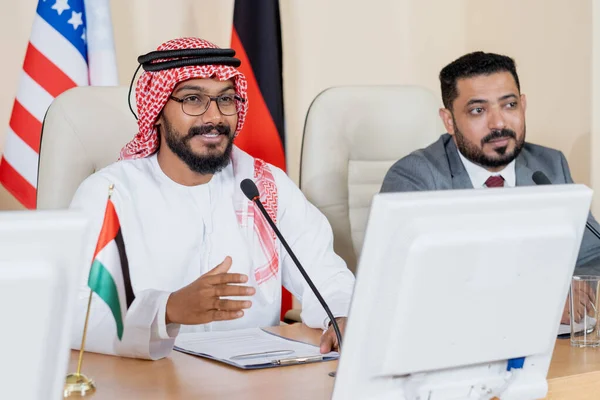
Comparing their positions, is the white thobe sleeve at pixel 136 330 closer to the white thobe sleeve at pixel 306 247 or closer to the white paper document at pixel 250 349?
the white paper document at pixel 250 349


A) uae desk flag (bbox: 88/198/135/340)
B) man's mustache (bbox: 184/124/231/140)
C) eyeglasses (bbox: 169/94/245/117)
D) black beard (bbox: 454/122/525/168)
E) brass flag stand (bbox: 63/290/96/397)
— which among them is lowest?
brass flag stand (bbox: 63/290/96/397)

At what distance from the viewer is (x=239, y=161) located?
276 cm

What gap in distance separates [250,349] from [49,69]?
1828 mm

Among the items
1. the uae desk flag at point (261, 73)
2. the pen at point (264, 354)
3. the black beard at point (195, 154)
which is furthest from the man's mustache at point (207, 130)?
the pen at point (264, 354)

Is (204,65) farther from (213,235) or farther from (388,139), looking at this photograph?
(388,139)

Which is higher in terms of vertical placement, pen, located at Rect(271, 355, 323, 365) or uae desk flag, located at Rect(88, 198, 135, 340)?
uae desk flag, located at Rect(88, 198, 135, 340)

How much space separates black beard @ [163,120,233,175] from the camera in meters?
2.62

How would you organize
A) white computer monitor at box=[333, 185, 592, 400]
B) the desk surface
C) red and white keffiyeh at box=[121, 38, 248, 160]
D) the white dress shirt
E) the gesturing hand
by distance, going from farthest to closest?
red and white keffiyeh at box=[121, 38, 248, 160]
the white dress shirt
the gesturing hand
the desk surface
white computer monitor at box=[333, 185, 592, 400]

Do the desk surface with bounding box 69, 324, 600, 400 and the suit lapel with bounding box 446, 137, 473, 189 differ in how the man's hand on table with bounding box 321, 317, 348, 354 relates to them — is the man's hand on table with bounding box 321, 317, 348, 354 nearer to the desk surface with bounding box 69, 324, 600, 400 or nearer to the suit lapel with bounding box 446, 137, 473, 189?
the desk surface with bounding box 69, 324, 600, 400

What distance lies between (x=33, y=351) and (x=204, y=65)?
180 centimetres

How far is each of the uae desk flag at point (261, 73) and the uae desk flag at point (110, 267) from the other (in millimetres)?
1956

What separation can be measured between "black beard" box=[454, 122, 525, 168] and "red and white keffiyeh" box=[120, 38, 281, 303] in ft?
2.60

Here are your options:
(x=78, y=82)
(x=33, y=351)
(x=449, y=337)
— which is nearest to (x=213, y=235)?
(x=78, y=82)

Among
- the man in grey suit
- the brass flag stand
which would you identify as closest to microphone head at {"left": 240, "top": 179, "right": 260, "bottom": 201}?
the brass flag stand
